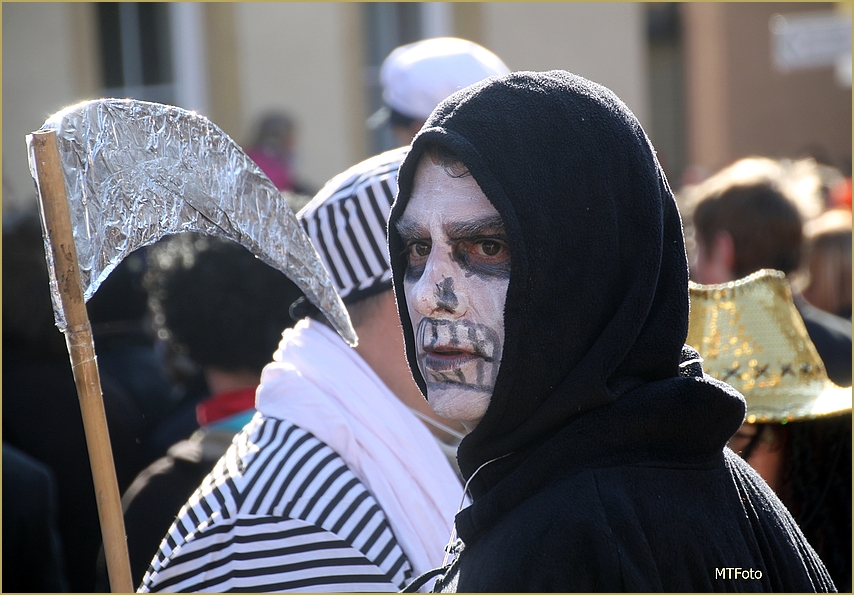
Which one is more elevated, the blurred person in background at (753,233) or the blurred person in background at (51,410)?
the blurred person in background at (753,233)

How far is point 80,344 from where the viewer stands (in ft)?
5.06

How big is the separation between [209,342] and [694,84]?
11076mm

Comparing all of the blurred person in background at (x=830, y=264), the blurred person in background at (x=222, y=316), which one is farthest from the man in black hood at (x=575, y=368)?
the blurred person in background at (x=830, y=264)

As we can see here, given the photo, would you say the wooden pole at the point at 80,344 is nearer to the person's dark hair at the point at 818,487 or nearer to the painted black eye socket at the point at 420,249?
the painted black eye socket at the point at 420,249

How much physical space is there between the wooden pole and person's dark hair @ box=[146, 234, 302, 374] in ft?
4.40

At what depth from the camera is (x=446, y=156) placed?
1535mm

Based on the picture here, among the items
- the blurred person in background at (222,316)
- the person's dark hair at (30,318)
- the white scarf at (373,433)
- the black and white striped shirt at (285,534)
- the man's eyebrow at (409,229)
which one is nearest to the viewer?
the man's eyebrow at (409,229)

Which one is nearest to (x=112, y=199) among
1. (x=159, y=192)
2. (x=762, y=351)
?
(x=159, y=192)

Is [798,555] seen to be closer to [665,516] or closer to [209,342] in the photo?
[665,516]

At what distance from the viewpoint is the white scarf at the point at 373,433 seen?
2043 mm

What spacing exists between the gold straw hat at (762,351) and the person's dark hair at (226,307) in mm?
1233

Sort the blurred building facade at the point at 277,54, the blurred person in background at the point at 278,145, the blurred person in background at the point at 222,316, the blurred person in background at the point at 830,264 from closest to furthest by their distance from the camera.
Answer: the blurred person in background at the point at 222,316
the blurred person in background at the point at 830,264
the blurred person in background at the point at 278,145
the blurred building facade at the point at 277,54

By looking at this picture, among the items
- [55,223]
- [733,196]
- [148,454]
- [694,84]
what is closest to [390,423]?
[55,223]

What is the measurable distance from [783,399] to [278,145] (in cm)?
625
